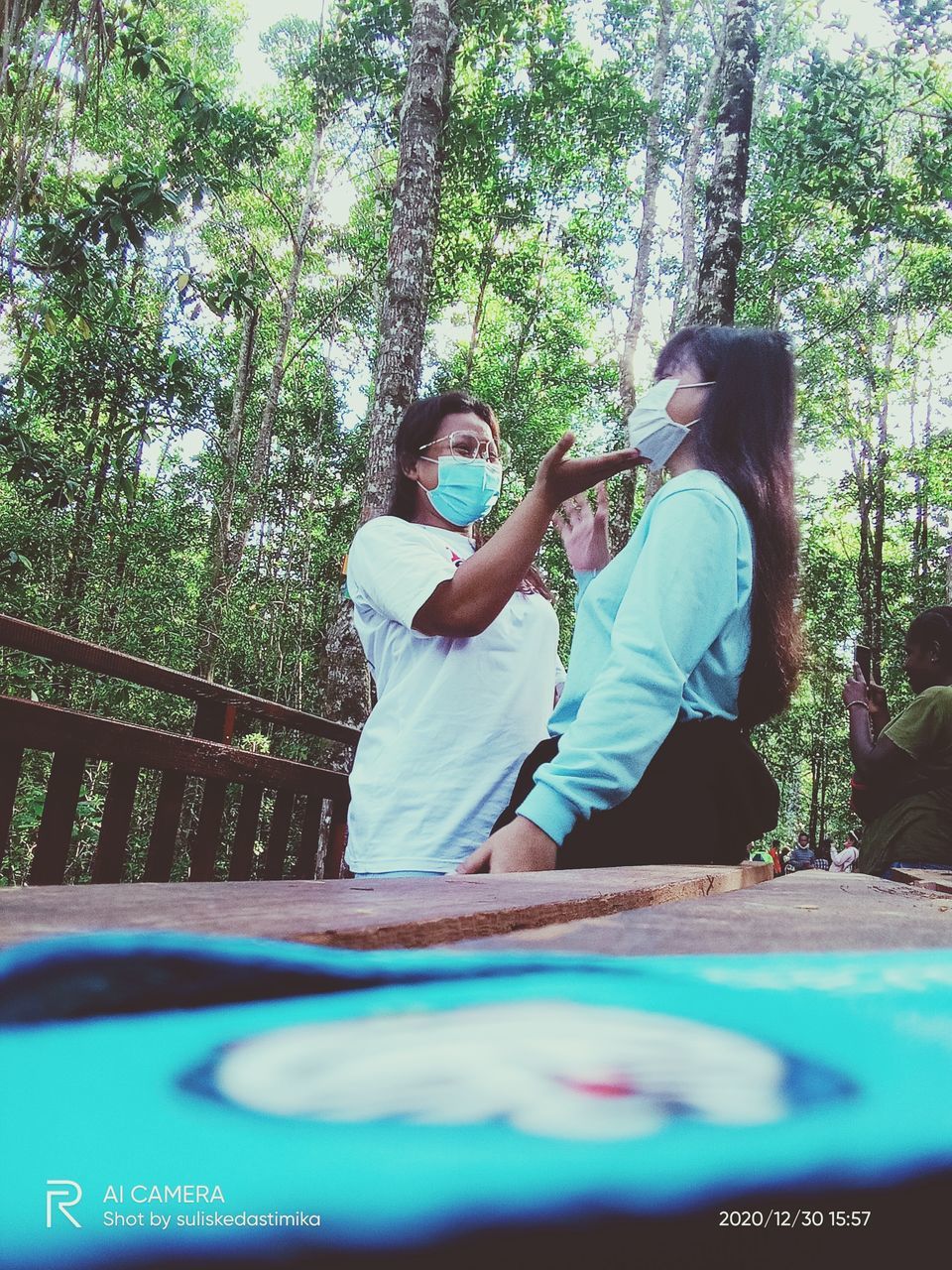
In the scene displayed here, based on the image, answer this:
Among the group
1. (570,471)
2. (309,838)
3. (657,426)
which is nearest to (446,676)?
(570,471)

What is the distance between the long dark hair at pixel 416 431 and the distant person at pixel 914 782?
4.44ft

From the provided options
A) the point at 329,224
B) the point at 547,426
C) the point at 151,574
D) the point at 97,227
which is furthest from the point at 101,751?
the point at 329,224

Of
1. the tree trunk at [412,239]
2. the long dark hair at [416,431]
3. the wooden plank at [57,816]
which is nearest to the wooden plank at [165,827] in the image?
the wooden plank at [57,816]

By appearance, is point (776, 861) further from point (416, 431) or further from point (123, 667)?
point (123, 667)

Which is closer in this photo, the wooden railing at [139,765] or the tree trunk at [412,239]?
the wooden railing at [139,765]

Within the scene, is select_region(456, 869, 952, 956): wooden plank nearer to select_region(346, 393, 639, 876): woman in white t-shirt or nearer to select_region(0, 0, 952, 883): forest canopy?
select_region(346, 393, 639, 876): woman in white t-shirt

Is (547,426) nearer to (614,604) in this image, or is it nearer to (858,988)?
(614,604)

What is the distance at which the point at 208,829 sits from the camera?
2467mm

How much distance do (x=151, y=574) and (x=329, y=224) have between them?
8.16m

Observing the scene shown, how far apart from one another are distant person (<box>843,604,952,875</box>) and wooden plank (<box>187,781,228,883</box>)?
197cm

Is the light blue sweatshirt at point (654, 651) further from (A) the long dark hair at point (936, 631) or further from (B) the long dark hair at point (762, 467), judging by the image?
(A) the long dark hair at point (936, 631)

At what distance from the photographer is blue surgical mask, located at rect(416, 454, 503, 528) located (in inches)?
84.4

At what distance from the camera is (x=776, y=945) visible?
1.52ft

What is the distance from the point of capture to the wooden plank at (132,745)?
1749 mm
